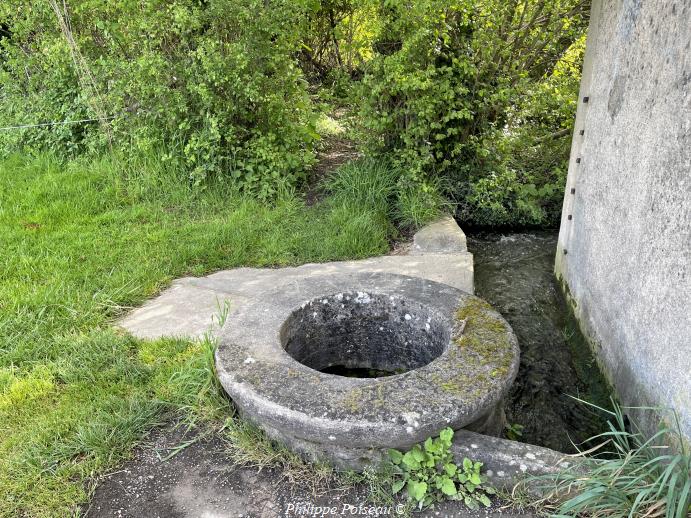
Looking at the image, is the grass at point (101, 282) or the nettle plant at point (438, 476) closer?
the nettle plant at point (438, 476)

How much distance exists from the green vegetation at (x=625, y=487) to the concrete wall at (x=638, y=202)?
10.4 inches

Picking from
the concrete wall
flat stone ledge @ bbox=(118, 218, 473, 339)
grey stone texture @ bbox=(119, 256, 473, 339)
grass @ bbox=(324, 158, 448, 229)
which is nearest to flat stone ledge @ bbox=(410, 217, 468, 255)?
flat stone ledge @ bbox=(118, 218, 473, 339)

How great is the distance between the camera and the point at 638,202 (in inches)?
116

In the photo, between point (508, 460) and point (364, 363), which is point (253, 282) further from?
point (508, 460)

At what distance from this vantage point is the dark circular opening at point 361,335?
9.91 ft

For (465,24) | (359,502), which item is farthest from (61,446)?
(465,24)

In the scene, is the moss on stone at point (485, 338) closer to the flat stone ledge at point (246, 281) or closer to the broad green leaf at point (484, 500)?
the broad green leaf at point (484, 500)

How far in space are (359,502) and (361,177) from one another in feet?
12.3

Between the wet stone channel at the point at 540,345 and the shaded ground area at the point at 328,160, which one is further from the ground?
the shaded ground area at the point at 328,160

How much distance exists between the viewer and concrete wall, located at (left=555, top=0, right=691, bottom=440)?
2424mm

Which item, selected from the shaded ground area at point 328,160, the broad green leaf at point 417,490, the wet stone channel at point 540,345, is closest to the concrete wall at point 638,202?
the wet stone channel at point 540,345

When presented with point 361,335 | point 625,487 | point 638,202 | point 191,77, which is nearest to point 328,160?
point 191,77

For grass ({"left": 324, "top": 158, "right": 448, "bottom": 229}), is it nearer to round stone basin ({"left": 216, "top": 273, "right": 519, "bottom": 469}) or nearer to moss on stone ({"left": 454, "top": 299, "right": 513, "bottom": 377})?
round stone basin ({"left": 216, "top": 273, "right": 519, "bottom": 469})

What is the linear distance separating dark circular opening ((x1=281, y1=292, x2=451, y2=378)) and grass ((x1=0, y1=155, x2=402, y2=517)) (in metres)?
0.53
